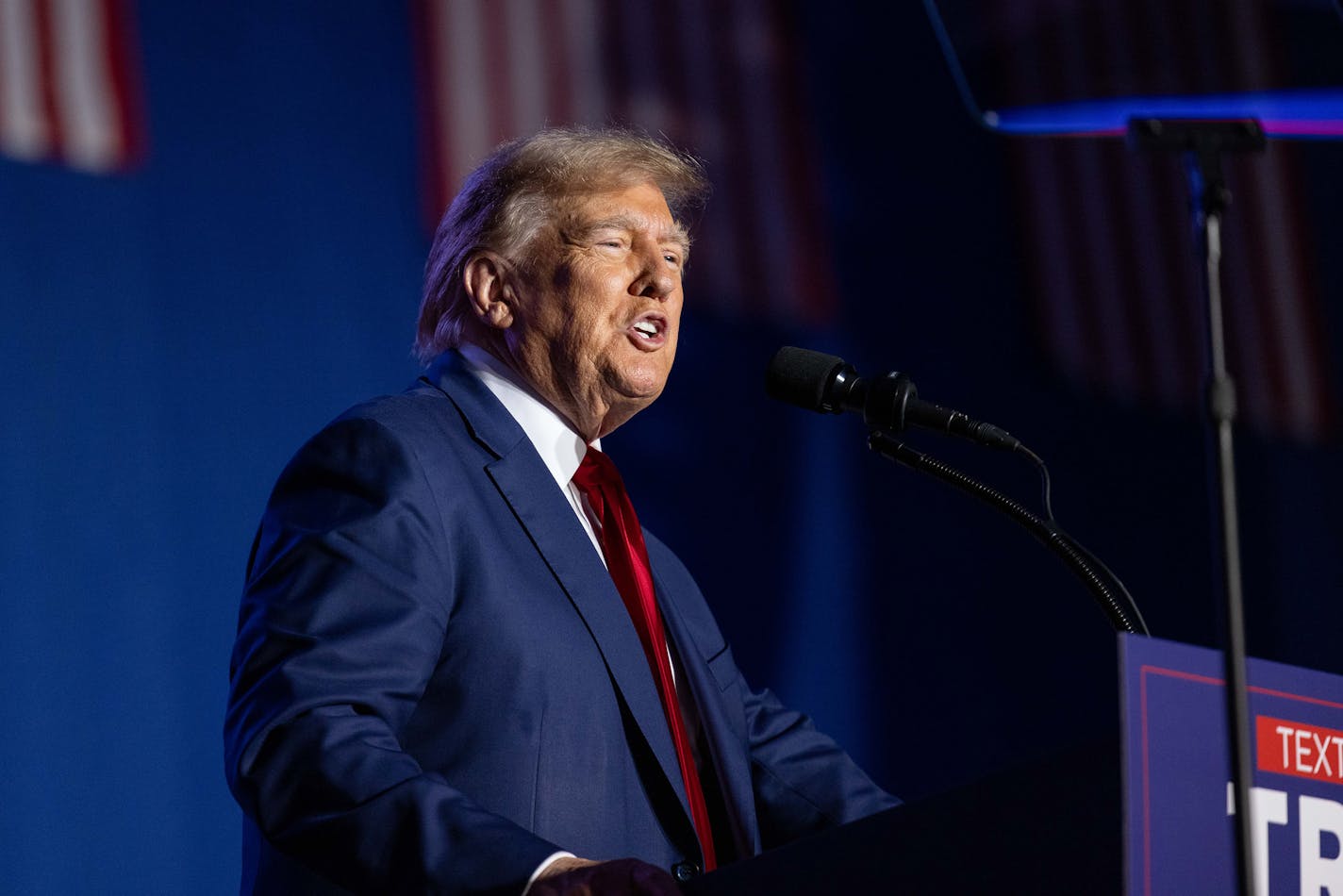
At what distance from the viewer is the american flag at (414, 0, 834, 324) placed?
268cm

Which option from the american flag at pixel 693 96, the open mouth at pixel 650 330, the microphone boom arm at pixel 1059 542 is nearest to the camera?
the microphone boom arm at pixel 1059 542

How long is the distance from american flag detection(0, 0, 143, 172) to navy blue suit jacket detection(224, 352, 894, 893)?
31.9 inches

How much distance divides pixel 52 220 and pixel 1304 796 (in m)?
1.82

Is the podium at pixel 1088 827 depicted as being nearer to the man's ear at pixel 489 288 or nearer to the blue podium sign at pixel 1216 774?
the blue podium sign at pixel 1216 774

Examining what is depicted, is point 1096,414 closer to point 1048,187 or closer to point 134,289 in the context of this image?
point 1048,187

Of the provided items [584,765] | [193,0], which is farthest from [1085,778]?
[193,0]

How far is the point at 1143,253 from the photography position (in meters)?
3.35

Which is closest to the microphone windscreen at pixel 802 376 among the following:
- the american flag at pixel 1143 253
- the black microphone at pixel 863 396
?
the black microphone at pixel 863 396

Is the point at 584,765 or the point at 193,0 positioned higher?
the point at 193,0

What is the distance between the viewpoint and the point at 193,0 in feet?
7.70

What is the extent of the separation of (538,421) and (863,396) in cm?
43

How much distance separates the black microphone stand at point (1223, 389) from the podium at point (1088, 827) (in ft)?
0.13

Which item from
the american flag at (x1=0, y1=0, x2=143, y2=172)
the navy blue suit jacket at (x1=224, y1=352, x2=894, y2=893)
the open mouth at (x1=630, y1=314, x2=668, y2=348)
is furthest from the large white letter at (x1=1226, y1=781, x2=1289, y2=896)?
the american flag at (x1=0, y1=0, x2=143, y2=172)

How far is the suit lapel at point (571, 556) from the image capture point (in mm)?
1579
